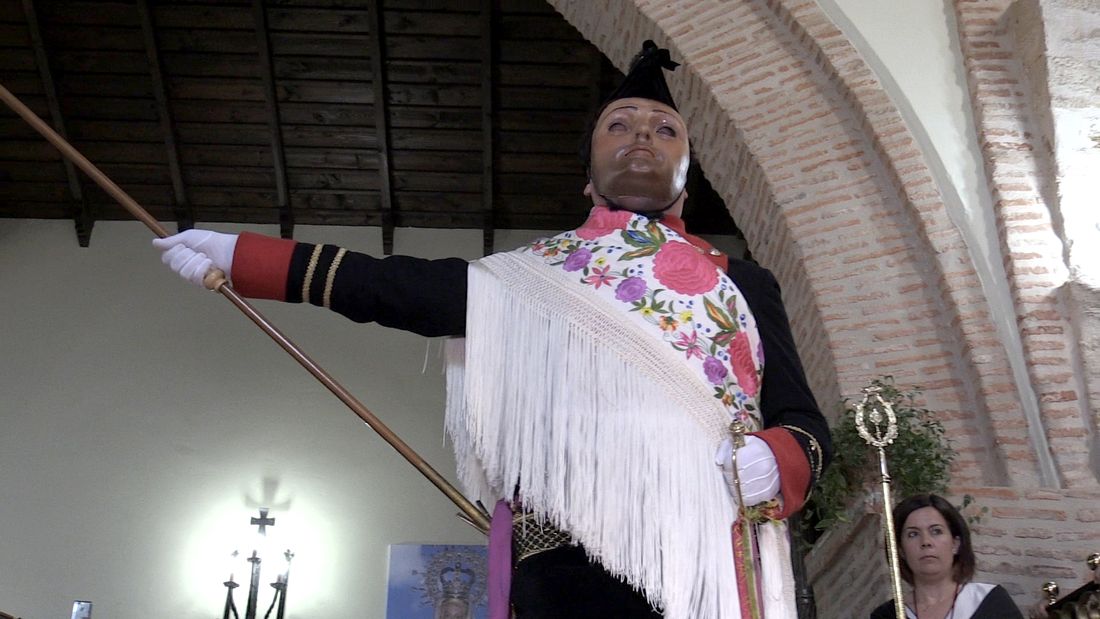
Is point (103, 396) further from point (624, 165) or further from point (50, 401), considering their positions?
point (624, 165)

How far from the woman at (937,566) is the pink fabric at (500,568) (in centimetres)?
188

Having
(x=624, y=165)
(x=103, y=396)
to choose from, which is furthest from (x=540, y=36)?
(x=624, y=165)

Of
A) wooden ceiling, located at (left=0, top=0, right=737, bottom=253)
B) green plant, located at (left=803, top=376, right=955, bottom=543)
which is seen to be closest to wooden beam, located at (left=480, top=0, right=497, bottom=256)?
wooden ceiling, located at (left=0, top=0, right=737, bottom=253)

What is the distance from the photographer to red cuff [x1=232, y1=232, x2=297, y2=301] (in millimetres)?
1769

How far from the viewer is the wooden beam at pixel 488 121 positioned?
7344 mm

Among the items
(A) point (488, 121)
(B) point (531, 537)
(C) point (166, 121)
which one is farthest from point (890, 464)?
(C) point (166, 121)

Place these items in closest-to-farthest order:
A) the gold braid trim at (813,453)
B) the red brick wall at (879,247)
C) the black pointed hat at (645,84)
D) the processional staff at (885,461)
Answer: the gold braid trim at (813,453) → the black pointed hat at (645,84) → the processional staff at (885,461) → the red brick wall at (879,247)

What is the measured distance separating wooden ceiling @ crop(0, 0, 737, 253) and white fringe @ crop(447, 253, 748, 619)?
5753mm

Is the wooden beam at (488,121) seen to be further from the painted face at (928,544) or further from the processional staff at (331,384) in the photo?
the processional staff at (331,384)

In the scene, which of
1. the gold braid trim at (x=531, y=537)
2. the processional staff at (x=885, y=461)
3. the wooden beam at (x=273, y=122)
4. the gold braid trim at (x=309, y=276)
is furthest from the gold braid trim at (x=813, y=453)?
the wooden beam at (x=273, y=122)

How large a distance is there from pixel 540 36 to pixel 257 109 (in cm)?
206

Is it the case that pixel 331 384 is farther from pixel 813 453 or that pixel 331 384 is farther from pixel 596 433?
pixel 813 453

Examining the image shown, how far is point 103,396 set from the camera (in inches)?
318

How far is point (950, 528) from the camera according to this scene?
134 inches
